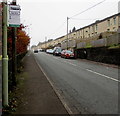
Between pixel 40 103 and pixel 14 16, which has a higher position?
pixel 14 16

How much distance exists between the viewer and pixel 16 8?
5.23 metres

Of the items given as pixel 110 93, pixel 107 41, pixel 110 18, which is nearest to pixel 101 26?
pixel 110 18

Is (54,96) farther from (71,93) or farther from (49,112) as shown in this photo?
(49,112)

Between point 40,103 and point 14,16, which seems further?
point 40,103

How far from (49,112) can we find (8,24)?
257 centimetres

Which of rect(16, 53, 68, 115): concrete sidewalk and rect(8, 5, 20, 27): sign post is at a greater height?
rect(8, 5, 20, 27): sign post

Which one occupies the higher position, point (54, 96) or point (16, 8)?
point (16, 8)

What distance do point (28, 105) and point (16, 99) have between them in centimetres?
76

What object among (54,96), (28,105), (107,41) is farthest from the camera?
(107,41)

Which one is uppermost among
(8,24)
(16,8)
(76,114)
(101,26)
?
(101,26)

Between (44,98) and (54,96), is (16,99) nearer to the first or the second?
(44,98)

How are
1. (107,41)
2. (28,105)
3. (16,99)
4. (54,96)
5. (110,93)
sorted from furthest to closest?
(107,41)
(110,93)
(54,96)
(16,99)
(28,105)

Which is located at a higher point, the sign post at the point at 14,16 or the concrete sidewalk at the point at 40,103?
the sign post at the point at 14,16

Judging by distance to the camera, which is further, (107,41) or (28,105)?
(107,41)
